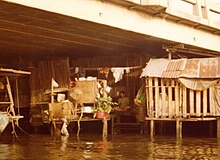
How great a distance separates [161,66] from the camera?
18391 millimetres

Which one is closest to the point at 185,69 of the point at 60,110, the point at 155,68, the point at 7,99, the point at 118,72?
the point at 155,68

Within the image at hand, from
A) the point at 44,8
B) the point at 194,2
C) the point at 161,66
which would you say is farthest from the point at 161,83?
the point at 44,8

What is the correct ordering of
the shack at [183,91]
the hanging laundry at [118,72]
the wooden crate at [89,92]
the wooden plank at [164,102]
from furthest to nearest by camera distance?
the hanging laundry at [118,72] → the wooden crate at [89,92] → the wooden plank at [164,102] → the shack at [183,91]

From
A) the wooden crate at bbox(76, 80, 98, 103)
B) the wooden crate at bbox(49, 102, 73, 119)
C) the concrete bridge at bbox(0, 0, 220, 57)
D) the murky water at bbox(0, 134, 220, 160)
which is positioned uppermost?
the concrete bridge at bbox(0, 0, 220, 57)

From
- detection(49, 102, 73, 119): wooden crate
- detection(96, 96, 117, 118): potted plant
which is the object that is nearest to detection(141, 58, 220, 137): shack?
detection(96, 96, 117, 118): potted plant

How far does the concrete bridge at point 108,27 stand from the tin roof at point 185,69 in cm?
102

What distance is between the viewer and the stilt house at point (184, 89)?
685 inches

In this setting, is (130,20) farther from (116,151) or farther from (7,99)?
(7,99)

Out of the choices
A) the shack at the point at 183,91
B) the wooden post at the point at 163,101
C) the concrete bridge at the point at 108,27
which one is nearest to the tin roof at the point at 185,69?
the shack at the point at 183,91

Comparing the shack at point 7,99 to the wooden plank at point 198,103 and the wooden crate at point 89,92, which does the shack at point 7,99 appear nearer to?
the wooden crate at point 89,92

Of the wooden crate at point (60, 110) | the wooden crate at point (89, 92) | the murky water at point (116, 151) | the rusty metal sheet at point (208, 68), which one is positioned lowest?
the murky water at point (116, 151)

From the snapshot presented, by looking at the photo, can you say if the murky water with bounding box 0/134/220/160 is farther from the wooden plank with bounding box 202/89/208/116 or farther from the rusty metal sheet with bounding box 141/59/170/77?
the rusty metal sheet with bounding box 141/59/170/77

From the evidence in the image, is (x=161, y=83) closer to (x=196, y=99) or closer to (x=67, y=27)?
(x=196, y=99)

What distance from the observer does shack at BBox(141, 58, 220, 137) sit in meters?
17.4
